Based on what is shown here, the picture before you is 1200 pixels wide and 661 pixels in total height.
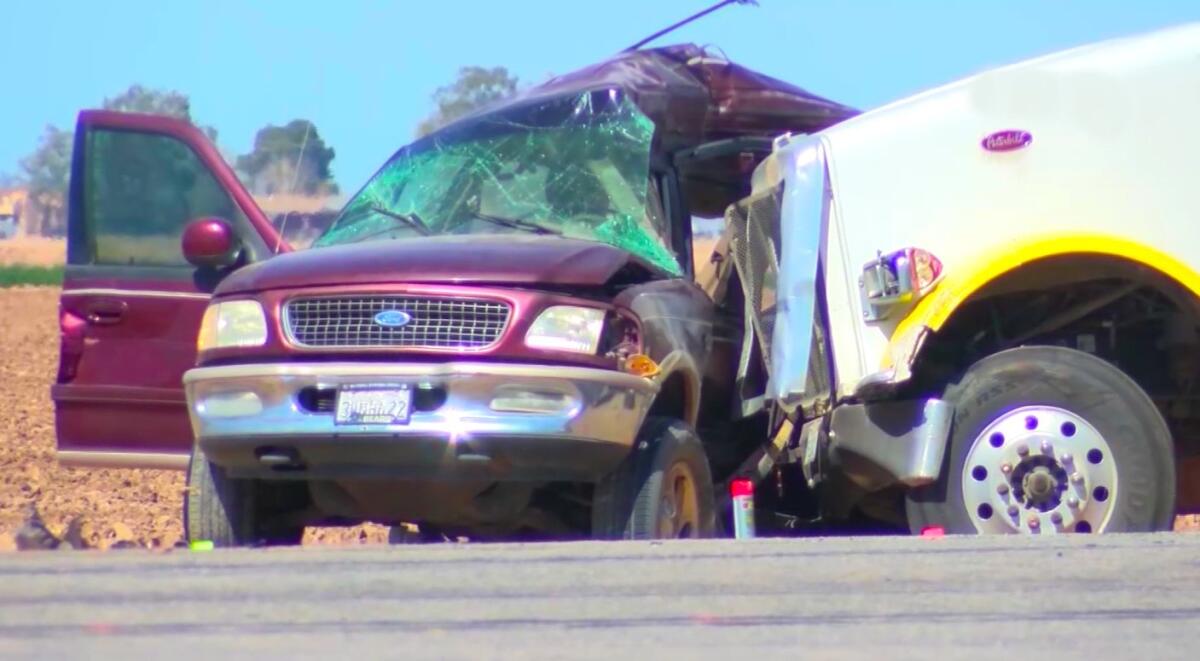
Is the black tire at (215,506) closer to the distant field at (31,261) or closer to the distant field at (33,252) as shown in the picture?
the distant field at (31,261)

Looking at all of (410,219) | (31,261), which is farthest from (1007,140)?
(31,261)

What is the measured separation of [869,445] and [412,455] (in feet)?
5.85

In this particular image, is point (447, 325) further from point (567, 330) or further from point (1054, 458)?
point (1054, 458)

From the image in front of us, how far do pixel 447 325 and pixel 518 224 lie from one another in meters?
1.20

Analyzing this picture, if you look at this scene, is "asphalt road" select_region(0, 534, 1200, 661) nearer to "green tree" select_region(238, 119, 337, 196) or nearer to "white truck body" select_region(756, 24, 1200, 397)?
"white truck body" select_region(756, 24, 1200, 397)

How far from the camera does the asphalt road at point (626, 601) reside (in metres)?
4.56

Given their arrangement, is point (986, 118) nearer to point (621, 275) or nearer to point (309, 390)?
point (621, 275)

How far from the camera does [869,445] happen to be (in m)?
6.77

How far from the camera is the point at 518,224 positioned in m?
7.36

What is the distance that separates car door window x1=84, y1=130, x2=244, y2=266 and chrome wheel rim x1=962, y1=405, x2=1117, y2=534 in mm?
3287

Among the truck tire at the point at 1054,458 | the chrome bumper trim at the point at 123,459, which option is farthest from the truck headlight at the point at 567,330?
the chrome bumper trim at the point at 123,459

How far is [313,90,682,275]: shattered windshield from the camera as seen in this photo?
7406mm

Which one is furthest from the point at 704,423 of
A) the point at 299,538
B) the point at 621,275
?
A: the point at 299,538

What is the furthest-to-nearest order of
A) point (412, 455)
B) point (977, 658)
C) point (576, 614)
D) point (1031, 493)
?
point (1031, 493) < point (412, 455) < point (576, 614) < point (977, 658)
